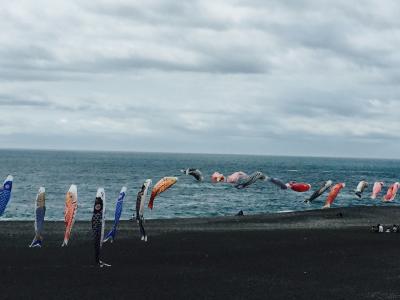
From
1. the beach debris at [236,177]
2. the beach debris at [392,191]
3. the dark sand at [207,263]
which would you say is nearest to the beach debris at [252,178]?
the beach debris at [236,177]

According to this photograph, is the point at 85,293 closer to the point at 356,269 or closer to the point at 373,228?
the point at 356,269

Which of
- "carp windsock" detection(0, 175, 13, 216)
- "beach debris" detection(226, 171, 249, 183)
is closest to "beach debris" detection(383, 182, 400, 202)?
"beach debris" detection(226, 171, 249, 183)

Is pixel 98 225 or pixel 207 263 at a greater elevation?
pixel 98 225

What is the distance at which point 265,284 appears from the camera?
21.8 m

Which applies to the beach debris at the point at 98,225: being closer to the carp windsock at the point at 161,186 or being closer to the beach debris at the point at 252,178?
the carp windsock at the point at 161,186

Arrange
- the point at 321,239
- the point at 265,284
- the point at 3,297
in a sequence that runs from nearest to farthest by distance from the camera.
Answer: the point at 3,297 → the point at 265,284 → the point at 321,239

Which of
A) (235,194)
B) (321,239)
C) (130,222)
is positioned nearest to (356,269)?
(321,239)

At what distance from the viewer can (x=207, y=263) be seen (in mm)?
26359

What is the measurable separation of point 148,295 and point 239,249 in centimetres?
1186

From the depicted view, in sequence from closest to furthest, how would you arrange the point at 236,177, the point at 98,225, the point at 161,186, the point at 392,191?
→ the point at 98,225
the point at 161,186
the point at 236,177
the point at 392,191

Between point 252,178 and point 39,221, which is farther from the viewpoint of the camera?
point 252,178

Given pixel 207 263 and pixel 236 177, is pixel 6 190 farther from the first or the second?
pixel 236 177

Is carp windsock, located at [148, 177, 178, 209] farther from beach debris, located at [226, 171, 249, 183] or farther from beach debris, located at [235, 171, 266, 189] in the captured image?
beach debris, located at [226, 171, 249, 183]

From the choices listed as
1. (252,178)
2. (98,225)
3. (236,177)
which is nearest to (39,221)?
(98,225)
